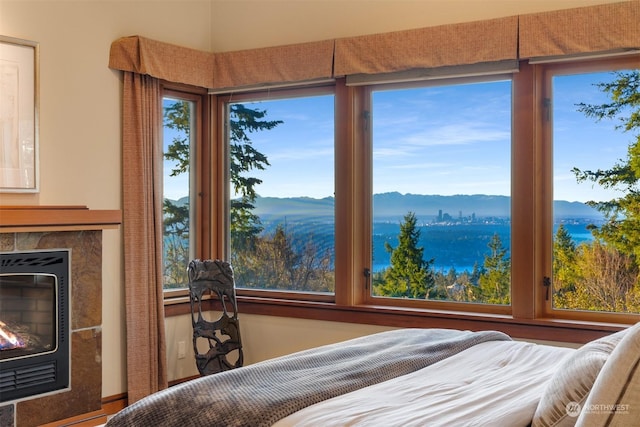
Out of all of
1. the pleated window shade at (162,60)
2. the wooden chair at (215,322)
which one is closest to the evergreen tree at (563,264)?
the wooden chair at (215,322)

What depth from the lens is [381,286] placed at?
4332mm

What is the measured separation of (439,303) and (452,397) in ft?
7.12

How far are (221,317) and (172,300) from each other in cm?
34

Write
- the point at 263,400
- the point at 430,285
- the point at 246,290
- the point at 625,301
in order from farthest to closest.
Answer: the point at 246,290 → the point at 430,285 → the point at 625,301 → the point at 263,400

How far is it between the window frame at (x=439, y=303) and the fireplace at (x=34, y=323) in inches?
40.2

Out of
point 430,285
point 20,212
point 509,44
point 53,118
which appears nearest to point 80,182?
point 53,118

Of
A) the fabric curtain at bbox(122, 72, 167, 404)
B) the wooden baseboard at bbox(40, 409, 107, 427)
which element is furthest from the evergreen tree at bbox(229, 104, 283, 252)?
the wooden baseboard at bbox(40, 409, 107, 427)

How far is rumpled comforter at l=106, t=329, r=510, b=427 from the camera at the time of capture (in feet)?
6.14

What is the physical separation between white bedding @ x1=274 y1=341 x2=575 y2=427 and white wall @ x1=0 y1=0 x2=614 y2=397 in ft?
5.90

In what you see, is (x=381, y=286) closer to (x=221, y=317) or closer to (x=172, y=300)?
(x=221, y=317)

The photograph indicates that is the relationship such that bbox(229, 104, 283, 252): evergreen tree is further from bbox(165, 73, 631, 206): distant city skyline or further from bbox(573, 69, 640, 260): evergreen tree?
bbox(573, 69, 640, 260): evergreen tree

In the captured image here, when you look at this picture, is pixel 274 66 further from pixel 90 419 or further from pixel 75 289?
pixel 90 419

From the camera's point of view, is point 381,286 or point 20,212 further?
point 381,286

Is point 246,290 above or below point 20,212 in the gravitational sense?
below
